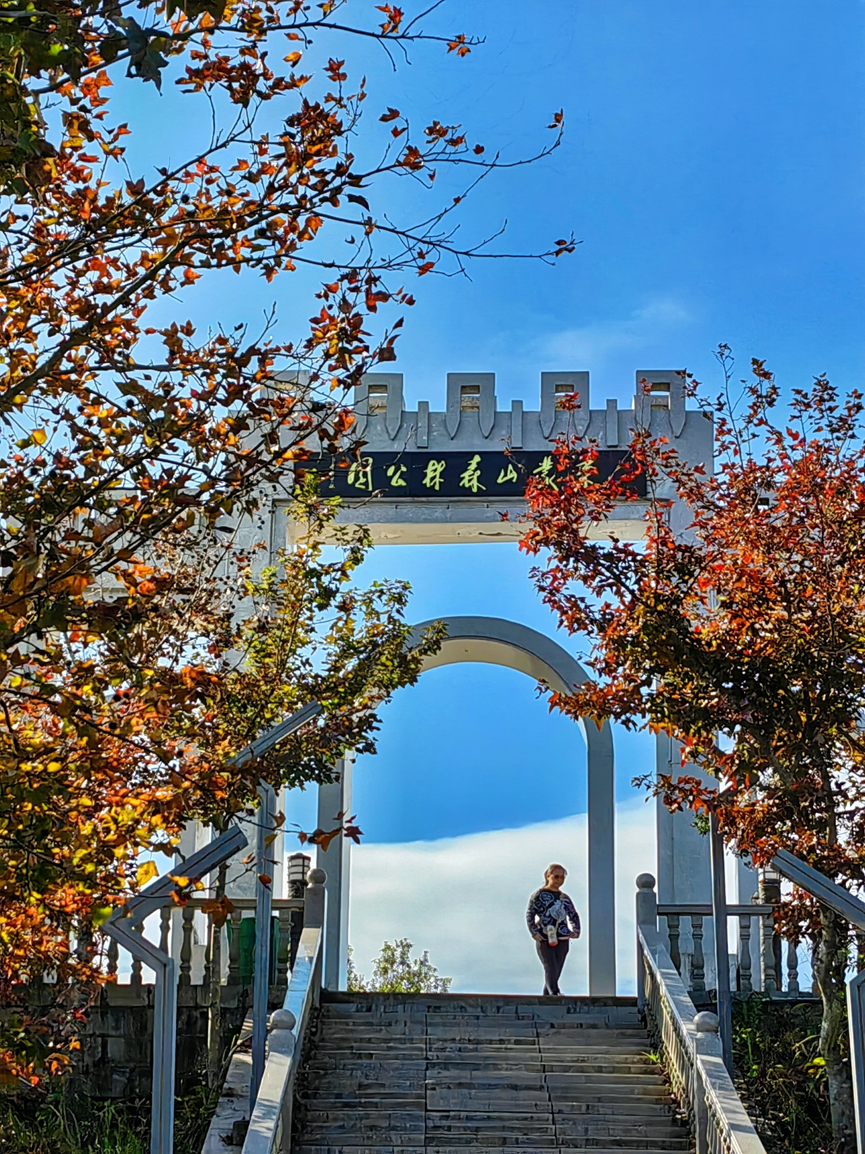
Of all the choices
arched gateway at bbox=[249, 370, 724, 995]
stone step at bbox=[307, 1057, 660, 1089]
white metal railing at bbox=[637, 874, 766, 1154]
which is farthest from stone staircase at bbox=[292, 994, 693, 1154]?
arched gateway at bbox=[249, 370, 724, 995]

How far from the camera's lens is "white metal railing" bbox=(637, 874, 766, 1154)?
346 inches

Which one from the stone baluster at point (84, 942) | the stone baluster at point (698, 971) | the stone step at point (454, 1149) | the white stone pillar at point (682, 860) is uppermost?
the white stone pillar at point (682, 860)

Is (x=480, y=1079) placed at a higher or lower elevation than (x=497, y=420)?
lower

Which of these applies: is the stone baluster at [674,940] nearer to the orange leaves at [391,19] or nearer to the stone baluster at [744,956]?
the stone baluster at [744,956]

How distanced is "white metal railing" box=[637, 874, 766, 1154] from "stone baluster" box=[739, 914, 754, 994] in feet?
3.09

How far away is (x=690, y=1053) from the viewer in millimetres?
9898

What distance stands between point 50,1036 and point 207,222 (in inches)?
281

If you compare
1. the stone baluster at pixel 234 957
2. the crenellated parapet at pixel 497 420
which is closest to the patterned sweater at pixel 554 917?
the stone baluster at pixel 234 957

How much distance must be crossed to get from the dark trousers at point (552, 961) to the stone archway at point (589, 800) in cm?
130

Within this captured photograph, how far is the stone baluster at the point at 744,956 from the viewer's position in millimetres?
12633

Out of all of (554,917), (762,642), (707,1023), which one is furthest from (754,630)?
(554,917)

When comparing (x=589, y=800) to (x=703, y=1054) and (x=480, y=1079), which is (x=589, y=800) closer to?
(x=480, y=1079)

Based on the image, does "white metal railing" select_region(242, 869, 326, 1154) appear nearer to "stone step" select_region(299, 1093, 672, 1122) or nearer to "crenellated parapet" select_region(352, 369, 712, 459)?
"stone step" select_region(299, 1093, 672, 1122)

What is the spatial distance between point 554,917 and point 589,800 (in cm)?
213
